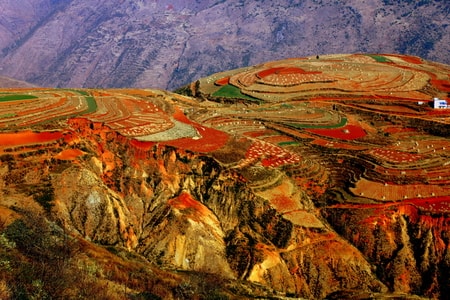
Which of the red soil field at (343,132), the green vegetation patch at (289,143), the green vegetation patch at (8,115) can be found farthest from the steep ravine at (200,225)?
the red soil field at (343,132)

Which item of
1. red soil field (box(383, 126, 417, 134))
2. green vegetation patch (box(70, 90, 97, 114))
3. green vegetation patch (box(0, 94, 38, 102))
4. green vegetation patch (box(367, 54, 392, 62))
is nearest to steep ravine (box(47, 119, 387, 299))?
green vegetation patch (box(70, 90, 97, 114))

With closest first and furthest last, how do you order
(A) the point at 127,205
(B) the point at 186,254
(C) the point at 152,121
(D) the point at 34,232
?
(D) the point at 34,232 < (B) the point at 186,254 < (A) the point at 127,205 < (C) the point at 152,121

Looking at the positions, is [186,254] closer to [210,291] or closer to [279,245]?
[279,245]

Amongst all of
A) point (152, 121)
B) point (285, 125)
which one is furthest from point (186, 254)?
point (285, 125)

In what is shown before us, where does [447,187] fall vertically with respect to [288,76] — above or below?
below

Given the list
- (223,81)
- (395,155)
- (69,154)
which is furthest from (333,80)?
(69,154)

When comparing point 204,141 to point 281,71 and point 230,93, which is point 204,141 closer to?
point 230,93

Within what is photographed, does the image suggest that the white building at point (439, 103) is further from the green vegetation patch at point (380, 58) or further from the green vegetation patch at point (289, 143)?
the green vegetation patch at point (380, 58)

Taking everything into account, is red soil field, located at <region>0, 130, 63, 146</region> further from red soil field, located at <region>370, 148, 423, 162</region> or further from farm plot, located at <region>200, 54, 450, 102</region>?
farm plot, located at <region>200, 54, 450, 102</region>
